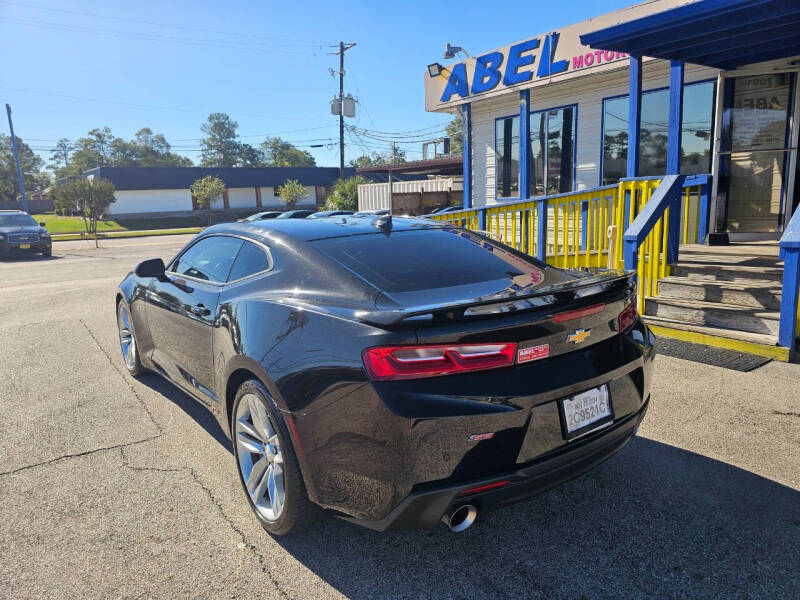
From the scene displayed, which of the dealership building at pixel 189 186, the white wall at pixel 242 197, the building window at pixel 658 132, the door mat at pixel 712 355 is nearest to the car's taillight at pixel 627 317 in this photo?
the door mat at pixel 712 355

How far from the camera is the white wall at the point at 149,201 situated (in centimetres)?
4981

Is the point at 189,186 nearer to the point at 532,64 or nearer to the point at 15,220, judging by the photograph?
the point at 15,220

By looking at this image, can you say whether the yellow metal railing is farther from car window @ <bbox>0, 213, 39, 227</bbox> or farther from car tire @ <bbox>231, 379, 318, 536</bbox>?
car window @ <bbox>0, 213, 39, 227</bbox>

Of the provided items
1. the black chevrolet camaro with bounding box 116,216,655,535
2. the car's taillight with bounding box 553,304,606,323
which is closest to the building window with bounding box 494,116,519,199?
the black chevrolet camaro with bounding box 116,216,655,535

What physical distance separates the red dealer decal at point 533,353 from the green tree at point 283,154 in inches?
5360

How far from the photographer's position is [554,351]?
7.85ft

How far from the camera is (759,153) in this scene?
8.31 meters

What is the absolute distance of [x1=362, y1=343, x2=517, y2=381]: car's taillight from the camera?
217 centimetres

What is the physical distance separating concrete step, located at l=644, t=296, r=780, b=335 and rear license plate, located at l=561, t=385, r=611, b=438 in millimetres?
3790

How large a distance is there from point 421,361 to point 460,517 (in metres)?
0.66

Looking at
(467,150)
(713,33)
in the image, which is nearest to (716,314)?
(713,33)

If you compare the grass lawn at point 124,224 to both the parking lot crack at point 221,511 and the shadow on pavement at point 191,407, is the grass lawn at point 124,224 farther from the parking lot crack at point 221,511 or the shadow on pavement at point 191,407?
the parking lot crack at point 221,511

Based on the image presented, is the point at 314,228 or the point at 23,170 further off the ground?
the point at 23,170

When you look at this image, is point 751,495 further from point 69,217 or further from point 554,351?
point 69,217
